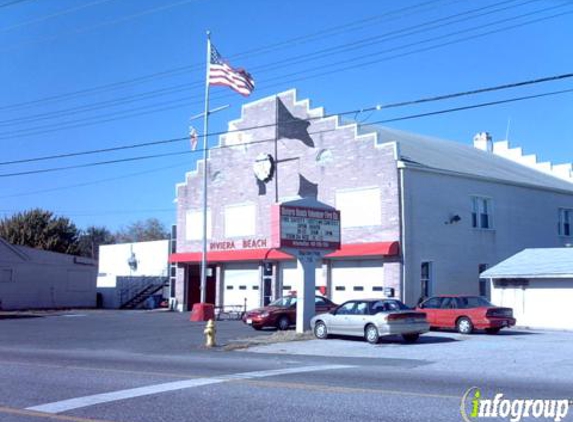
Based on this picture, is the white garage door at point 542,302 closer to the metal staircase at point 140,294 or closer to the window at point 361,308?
the window at point 361,308

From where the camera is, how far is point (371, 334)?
74.1 ft

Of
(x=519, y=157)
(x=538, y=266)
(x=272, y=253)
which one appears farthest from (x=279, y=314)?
(x=519, y=157)

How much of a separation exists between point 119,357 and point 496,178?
24.5m

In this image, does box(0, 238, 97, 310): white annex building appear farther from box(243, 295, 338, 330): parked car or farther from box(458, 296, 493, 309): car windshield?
box(458, 296, 493, 309): car windshield

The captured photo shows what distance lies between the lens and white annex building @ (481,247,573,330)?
2875cm

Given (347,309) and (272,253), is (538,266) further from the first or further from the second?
(272,253)

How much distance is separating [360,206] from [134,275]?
105 feet

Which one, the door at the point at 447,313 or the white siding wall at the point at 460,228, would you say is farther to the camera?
the white siding wall at the point at 460,228

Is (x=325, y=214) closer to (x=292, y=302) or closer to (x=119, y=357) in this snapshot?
(x=292, y=302)

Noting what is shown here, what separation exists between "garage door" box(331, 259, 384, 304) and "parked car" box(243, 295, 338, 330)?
5139 mm

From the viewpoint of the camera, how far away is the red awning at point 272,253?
32562 millimetres

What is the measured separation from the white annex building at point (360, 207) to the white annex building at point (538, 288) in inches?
145

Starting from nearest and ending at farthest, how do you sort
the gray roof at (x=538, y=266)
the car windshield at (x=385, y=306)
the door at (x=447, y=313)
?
the car windshield at (x=385, y=306) < the door at (x=447, y=313) < the gray roof at (x=538, y=266)

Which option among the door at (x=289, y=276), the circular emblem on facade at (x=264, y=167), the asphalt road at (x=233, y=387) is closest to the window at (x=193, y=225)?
the circular emblem on facade at (x=264, y=167)
